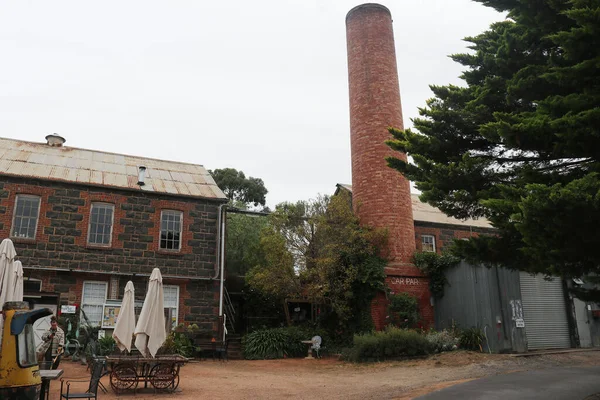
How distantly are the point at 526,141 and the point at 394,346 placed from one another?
9798 millimetres

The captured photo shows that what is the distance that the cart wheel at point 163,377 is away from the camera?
35.3ft

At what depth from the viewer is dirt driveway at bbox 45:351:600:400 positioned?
10.5 m

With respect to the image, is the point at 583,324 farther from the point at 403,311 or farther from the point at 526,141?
the point at 526,141

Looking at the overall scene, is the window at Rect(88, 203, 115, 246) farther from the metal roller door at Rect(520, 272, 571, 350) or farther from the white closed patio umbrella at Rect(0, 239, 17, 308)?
the metal roller door at Rect(520, 272, 571, 350)

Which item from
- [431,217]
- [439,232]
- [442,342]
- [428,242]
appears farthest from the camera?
[431,217]

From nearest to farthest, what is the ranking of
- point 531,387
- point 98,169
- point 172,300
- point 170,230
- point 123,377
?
point 531,387 < point 123,377 < point 172,300 < point 170,230 < point 98,169

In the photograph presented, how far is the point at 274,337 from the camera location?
62.2ft

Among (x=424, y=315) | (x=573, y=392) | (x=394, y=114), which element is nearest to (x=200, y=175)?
(x=394, y=114)

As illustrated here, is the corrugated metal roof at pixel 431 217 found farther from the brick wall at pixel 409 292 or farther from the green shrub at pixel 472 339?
the green shrub at pixel 472 339

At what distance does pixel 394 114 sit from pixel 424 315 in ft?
27.4

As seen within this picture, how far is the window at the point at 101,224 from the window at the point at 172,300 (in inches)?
112

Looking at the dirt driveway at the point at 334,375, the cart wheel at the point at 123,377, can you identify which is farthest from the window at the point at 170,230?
the cart wheel at the point at 123,377

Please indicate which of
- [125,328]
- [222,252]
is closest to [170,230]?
[222,252]

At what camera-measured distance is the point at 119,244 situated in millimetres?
18953
